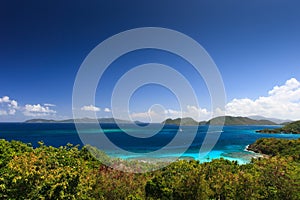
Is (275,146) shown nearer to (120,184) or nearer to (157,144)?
(157,144)

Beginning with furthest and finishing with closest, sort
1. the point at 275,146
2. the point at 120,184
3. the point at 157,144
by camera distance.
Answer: the point at 157,144 < the point at 275,146 < the point at 120,184

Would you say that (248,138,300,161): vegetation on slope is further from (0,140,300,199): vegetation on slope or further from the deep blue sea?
(0,140,300,199): vegetation on slope

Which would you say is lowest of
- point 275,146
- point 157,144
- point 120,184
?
point 157,144

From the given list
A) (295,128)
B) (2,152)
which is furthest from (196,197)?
(295,128)

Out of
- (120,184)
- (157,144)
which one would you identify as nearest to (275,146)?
(157,144)

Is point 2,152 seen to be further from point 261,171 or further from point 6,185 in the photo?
point 261,171

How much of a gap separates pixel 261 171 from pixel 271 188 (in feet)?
4.93

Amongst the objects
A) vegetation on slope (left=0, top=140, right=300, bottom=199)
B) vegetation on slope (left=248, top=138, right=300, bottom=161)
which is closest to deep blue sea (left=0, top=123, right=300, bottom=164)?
vegetation on slope (left=248, top=138, right=300, bottom=161)

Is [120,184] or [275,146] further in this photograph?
[275,146]

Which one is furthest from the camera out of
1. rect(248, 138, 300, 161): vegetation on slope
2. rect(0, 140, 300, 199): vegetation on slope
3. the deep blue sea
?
the deep blue sea

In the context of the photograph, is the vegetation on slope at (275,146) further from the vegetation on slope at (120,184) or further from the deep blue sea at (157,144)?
the vegetation on slope at (120,184)

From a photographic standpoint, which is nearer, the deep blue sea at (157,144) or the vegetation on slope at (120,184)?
the vegetation on slope at (120,184)

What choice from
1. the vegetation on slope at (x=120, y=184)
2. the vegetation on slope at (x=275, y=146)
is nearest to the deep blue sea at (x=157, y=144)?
the vegetation on slope at (x=275, y=146)

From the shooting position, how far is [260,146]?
194 ft
